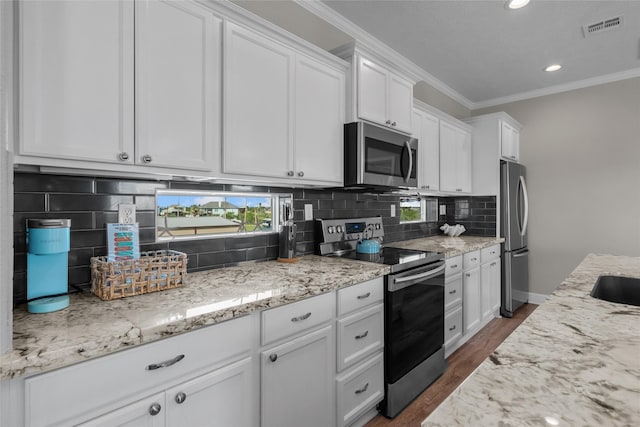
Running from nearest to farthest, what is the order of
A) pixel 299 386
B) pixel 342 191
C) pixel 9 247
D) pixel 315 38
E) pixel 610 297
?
pixel 9 247 < pixel 299 386 < pixel 610 297 < pixel 315 38 < pixel 342 191

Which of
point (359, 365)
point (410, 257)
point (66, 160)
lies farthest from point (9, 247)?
point (410, 257)

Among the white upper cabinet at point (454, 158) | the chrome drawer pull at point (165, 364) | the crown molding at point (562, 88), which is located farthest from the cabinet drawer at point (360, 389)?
the crown molding at point (562, 88)

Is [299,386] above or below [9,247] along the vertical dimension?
below

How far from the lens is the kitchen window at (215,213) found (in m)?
1.71

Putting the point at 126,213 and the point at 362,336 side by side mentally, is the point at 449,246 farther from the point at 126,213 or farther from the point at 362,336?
the point at 126,213

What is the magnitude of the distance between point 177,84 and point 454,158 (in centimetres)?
309

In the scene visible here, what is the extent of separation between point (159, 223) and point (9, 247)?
836mm

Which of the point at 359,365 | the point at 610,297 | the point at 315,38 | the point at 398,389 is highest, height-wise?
the point at 315,38

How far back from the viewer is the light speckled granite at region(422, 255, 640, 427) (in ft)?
1.76

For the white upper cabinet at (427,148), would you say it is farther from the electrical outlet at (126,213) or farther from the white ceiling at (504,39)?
the electrical outlet at (126,213)

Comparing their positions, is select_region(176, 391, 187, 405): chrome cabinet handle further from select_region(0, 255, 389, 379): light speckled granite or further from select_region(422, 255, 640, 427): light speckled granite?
select_region(422, 255, 640, 427): light speckled granite

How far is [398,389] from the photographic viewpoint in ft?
6.75

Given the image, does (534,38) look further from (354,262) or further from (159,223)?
(159,223)

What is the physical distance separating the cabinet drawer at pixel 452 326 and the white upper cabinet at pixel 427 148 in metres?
1.15
